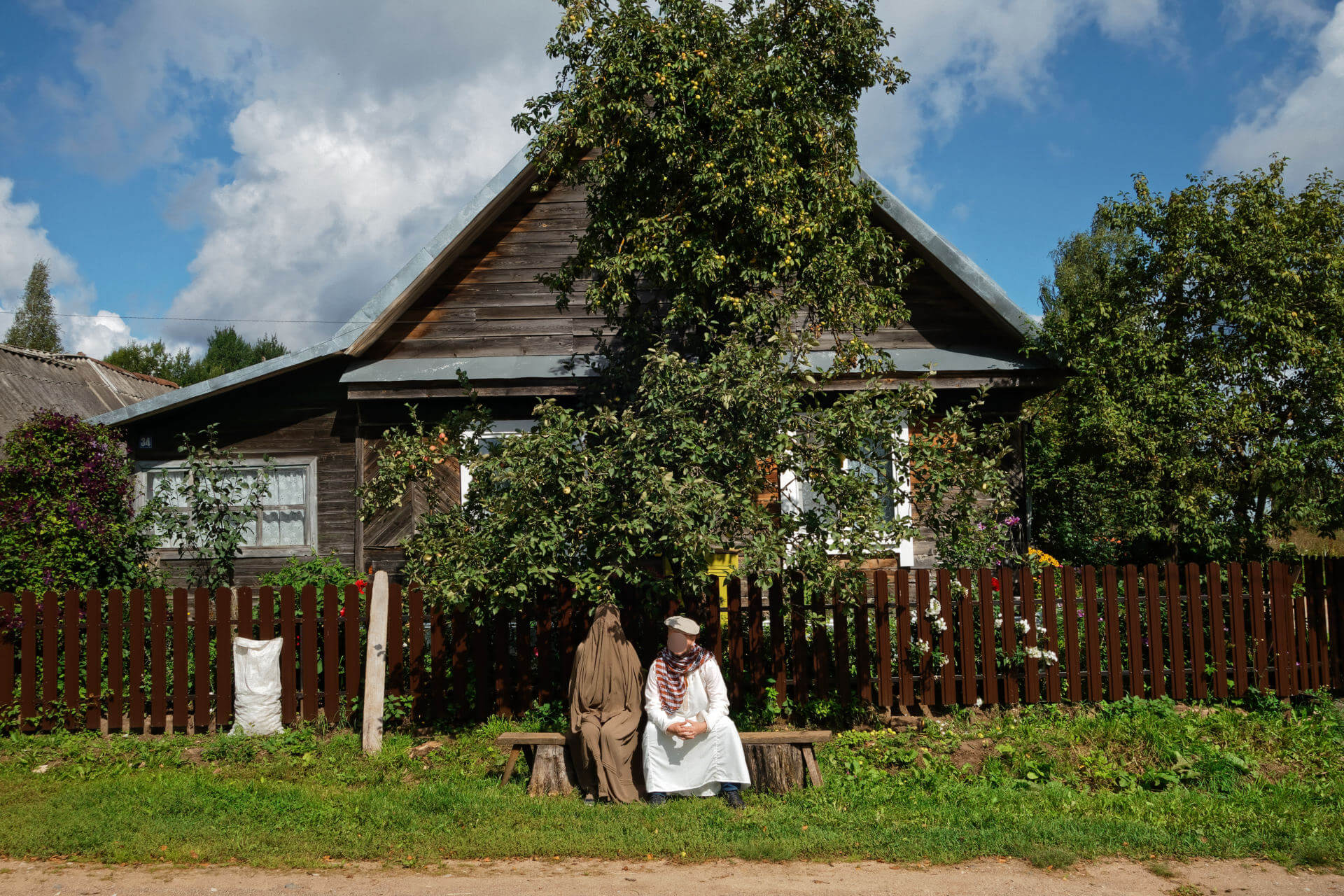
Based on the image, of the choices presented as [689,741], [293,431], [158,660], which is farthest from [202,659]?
[293,431]

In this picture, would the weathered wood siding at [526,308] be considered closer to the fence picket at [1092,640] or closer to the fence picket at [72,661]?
the fence picket at [1092,640]

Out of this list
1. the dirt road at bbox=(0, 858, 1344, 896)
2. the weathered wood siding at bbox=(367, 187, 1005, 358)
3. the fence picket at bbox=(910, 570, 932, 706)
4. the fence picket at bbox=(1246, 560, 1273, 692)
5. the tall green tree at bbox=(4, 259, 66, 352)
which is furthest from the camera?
the tall green tree at bbox=(4, 259, 66, 352)

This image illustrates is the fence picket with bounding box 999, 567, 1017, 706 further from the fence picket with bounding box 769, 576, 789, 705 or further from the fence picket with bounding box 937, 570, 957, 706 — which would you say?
the fence picket with bounding box 769, 576, 789, 705

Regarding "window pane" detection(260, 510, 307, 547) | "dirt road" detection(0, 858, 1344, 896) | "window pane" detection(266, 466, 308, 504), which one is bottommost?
"dirt road" detection(0, 858, 1344, 896)

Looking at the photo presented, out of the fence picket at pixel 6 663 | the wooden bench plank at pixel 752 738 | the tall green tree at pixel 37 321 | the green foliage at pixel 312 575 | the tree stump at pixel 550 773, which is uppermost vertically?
the tall green tree at pixel 37 321

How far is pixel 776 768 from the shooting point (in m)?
5.97

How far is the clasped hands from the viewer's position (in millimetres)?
5801

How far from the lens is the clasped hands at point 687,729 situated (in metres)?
5.80

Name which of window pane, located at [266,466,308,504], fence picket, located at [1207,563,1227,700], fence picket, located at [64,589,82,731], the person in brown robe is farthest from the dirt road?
window pane, located at [266,466,308,504]

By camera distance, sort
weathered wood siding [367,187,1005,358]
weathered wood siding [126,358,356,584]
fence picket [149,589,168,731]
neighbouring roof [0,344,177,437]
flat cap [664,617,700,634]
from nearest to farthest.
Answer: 1. flat cap [664,617,700,634]
2. fence picket [149,589,168,731]
3. weathered wood siding [367,187,1005,358]
4. weathered wood siding [126,358,356,584]
5. neighbouring roof [0,344,177,437]

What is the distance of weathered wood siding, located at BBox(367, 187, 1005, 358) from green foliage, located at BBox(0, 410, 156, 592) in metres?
3.53

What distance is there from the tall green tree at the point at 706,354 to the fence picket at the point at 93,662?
87.6 inches

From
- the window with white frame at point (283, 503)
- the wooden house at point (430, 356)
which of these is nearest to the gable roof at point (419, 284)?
the wooden house at point (430, 356)

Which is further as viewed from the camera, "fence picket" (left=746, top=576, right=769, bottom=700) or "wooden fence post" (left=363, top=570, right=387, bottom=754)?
"fence picket" (left=746, top=576, right=769, bottom=700)
